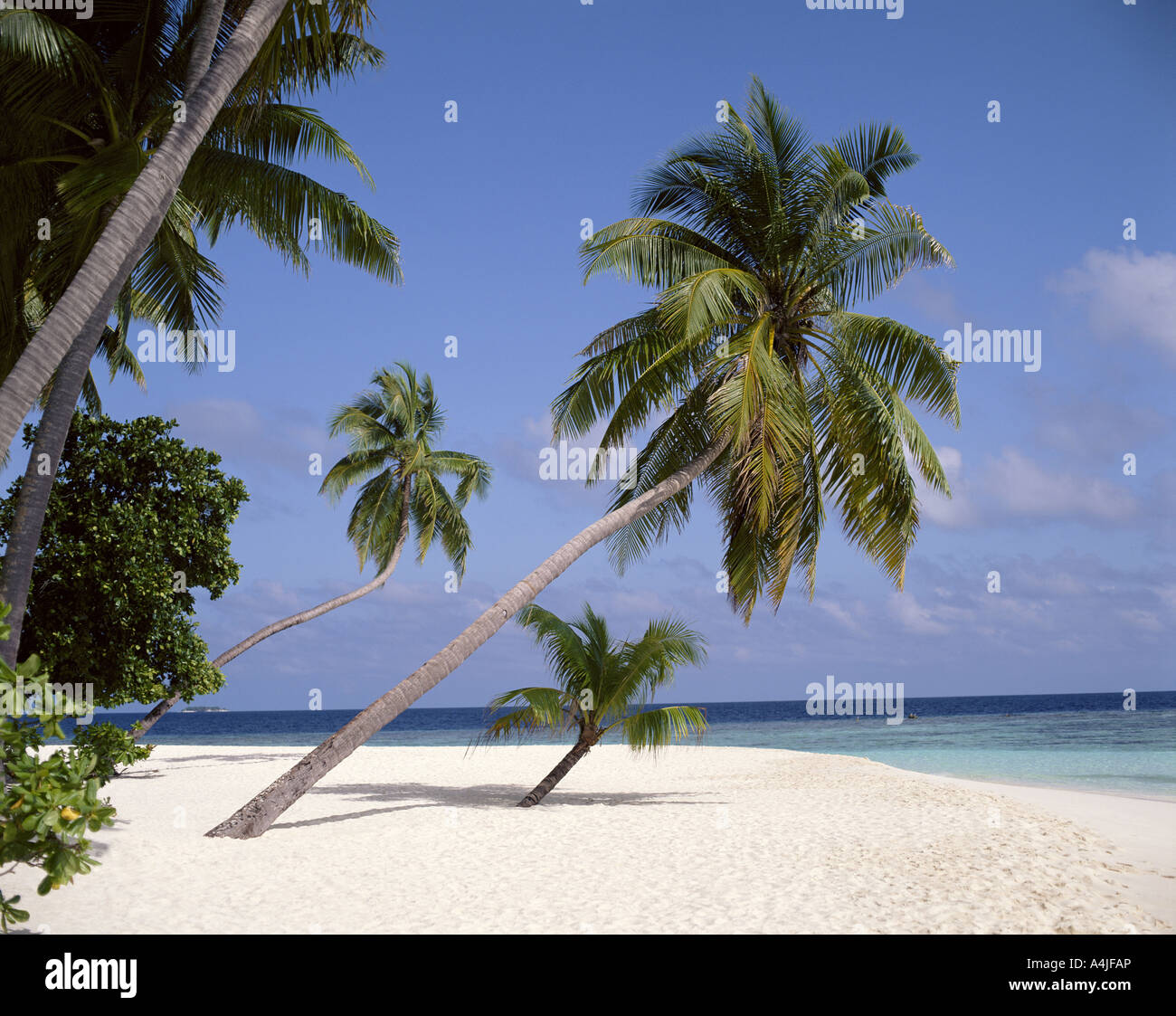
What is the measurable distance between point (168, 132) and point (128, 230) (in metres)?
1.64

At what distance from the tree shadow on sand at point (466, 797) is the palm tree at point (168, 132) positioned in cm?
614

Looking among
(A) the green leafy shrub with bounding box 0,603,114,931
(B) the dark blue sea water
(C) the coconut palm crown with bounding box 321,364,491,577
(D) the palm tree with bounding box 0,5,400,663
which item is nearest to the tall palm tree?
(C) the coconut palm crown with bounding box 321,364,491,577

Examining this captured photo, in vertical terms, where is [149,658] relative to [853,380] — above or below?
below

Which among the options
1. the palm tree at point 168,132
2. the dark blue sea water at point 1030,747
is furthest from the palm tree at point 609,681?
the dark blue sea water at point 1030,747

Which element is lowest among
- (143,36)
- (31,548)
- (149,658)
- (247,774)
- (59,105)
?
(247,774)

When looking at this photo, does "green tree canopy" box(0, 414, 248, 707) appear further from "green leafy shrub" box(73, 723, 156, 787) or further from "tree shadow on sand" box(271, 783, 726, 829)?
"tree shadow on sand" box(271, 783, 726, 829)

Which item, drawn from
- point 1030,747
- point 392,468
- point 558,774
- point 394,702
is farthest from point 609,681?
point 1030,747

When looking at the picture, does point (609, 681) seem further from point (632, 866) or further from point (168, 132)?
point (168, 132)

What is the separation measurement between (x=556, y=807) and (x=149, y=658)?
6.27 meters

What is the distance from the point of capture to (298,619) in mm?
19328
